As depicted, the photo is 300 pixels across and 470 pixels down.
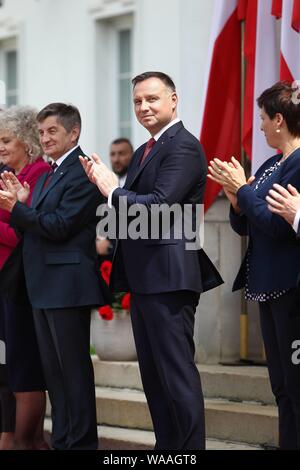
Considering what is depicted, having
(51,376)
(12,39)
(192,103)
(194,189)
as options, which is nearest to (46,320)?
(51,376)

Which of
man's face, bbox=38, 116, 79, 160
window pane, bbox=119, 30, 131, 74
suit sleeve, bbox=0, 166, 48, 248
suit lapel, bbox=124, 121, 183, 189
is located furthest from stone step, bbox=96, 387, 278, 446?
window pane, bbox=119, 30, 131, 74

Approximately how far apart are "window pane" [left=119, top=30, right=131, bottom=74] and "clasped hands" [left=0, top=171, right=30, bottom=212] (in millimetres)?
3789

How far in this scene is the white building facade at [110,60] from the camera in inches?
294

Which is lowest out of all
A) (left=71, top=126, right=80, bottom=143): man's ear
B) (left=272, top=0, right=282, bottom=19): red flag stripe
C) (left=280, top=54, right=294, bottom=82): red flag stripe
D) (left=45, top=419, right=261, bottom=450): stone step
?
(left=45, top=419, right=261, bottom=450): stone step

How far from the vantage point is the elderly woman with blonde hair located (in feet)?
20.1

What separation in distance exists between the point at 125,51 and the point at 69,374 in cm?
446

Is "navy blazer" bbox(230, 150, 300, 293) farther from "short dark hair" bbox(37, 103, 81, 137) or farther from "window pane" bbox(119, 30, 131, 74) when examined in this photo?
"window pane" bbox(119, 30, 131, 74)

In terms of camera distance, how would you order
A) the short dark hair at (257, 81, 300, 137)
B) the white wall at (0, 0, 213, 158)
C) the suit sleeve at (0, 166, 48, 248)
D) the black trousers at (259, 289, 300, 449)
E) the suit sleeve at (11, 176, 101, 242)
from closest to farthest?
1. the black trousers at (259, 289, 300, 449)
2. the short dark hair at (257, 81, 300, 137)
3. the suit sleeve at (11, 176, 101, 242)
4. the suit sleeve at (0, 166, 48, 248)
5. the white wall at (0, 0, 213, 158)

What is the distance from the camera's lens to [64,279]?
5801mm

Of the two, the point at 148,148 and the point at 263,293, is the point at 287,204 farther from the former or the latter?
the point at 148,148

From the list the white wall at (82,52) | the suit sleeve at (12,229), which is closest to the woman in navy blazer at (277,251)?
the suit sleeve at (12,229)

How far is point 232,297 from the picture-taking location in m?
7.37

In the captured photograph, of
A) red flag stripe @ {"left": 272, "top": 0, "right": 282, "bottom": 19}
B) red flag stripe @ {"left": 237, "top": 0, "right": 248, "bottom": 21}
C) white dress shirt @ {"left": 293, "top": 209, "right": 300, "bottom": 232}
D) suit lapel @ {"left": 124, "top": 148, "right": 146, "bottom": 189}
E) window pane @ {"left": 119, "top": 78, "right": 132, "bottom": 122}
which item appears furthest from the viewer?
window pane @ {"left": 119, "top": 78, "right": 132, "bottom": 122}

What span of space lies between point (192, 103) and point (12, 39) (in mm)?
3481
